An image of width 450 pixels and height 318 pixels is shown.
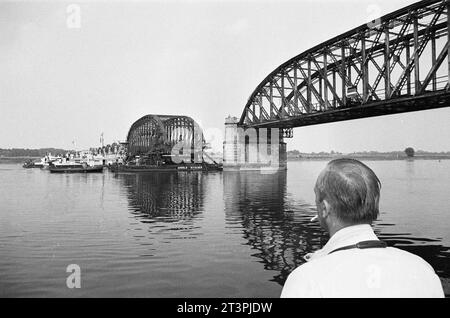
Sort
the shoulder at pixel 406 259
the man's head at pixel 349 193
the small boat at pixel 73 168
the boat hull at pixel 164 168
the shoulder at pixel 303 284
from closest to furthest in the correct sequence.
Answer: the shoulder at pixel 303 284 → the shoulder at pixel 406 259 → the man's head at pixel 349 193 → the small boat at pixel 73 168 → the boat hull at pixel 164 168

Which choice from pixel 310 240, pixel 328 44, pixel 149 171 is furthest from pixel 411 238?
pixel 149 171

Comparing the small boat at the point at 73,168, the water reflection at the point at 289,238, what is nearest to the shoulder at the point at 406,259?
the water reflection at the point at 289,238

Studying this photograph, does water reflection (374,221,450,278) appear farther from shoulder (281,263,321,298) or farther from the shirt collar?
shoulder (281,263,321,298)

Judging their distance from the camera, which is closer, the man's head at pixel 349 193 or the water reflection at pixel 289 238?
the man's head at pixel 349 193

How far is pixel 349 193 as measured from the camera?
3.13 meters

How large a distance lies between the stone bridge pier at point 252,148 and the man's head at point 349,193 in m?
109

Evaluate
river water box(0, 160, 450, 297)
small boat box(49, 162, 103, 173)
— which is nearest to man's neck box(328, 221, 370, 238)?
river water box(0, 160, 450, 297)

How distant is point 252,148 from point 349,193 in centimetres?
11510

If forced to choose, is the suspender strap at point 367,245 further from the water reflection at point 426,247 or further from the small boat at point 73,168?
the small boat at point 73,168

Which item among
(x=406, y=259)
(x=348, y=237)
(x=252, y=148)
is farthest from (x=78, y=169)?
(x=406, y=259)

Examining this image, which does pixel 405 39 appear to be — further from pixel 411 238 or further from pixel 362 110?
pixel 411 238

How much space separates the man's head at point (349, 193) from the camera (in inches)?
122

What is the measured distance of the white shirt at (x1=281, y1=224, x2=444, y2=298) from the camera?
105 inches

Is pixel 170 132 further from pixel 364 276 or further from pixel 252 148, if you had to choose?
pixel 364 276
